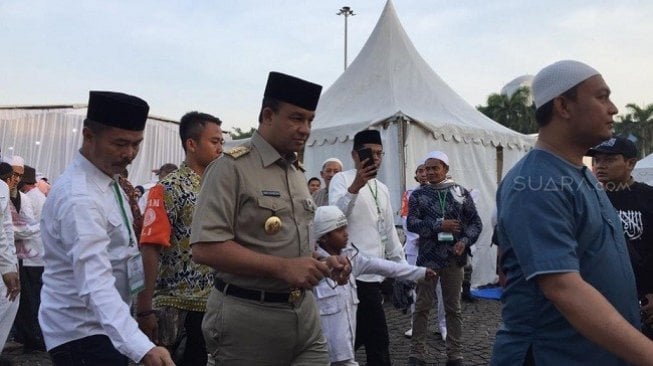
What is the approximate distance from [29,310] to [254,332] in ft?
20.4

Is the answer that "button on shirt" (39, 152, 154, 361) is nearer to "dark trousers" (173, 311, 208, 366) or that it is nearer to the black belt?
the black belt

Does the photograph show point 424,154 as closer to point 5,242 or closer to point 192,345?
A: point 5,242

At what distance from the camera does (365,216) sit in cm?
546

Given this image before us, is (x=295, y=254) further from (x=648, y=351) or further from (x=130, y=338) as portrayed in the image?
(x=648, y=351)

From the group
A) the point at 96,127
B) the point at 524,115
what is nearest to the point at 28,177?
the point at 96,127

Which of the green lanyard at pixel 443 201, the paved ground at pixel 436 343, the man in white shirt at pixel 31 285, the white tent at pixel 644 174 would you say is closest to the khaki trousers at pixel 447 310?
the paved ground at pixel 436 343

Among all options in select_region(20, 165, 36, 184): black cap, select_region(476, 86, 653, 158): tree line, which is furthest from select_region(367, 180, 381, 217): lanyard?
select_region(476, 86, 653, 158): tree line

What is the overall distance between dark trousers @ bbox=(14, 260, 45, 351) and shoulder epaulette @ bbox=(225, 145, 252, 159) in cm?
596

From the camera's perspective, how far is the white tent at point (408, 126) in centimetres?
1184

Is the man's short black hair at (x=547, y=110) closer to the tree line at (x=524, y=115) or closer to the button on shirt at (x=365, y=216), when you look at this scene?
the button on shirt at (x=365, y=216)

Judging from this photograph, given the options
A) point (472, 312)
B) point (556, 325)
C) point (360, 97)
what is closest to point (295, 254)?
point (556, 325)

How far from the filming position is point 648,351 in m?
1.83

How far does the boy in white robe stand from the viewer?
429cm

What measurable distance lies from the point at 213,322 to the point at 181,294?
3.56 ft
